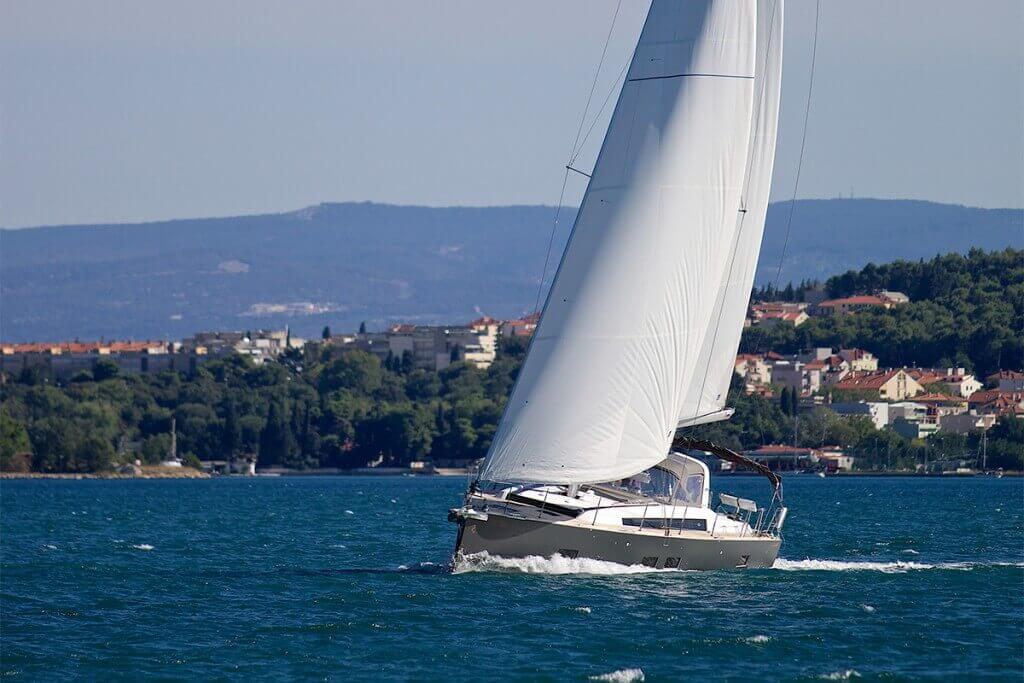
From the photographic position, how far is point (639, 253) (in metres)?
34.9

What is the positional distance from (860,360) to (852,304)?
20.9 meters

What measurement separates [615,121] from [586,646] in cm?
1132

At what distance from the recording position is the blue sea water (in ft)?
84.8

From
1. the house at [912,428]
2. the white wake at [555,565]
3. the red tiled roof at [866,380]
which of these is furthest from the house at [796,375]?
the white wake at [555,565]

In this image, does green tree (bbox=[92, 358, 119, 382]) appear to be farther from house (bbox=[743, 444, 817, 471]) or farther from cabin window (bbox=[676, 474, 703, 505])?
cabin window (bbox=[676, 474, 703, 505])

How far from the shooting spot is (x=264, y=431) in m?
153

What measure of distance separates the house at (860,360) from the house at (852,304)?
7.56 m

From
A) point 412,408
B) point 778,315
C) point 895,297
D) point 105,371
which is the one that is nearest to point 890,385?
point 895,297

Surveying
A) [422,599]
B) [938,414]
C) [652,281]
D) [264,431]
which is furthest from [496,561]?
[264,431]

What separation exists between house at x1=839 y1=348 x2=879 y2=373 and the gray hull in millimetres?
124325

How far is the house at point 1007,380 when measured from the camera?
138 m

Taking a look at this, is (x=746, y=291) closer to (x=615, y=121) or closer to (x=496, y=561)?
(x=615, y=121)

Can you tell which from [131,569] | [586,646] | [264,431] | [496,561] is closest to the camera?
[586,646]

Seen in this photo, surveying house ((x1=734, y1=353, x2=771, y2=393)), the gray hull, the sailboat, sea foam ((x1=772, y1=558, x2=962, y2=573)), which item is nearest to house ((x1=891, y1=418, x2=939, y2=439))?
house ((x1=734, y1=353, x2=771, y2=393))
